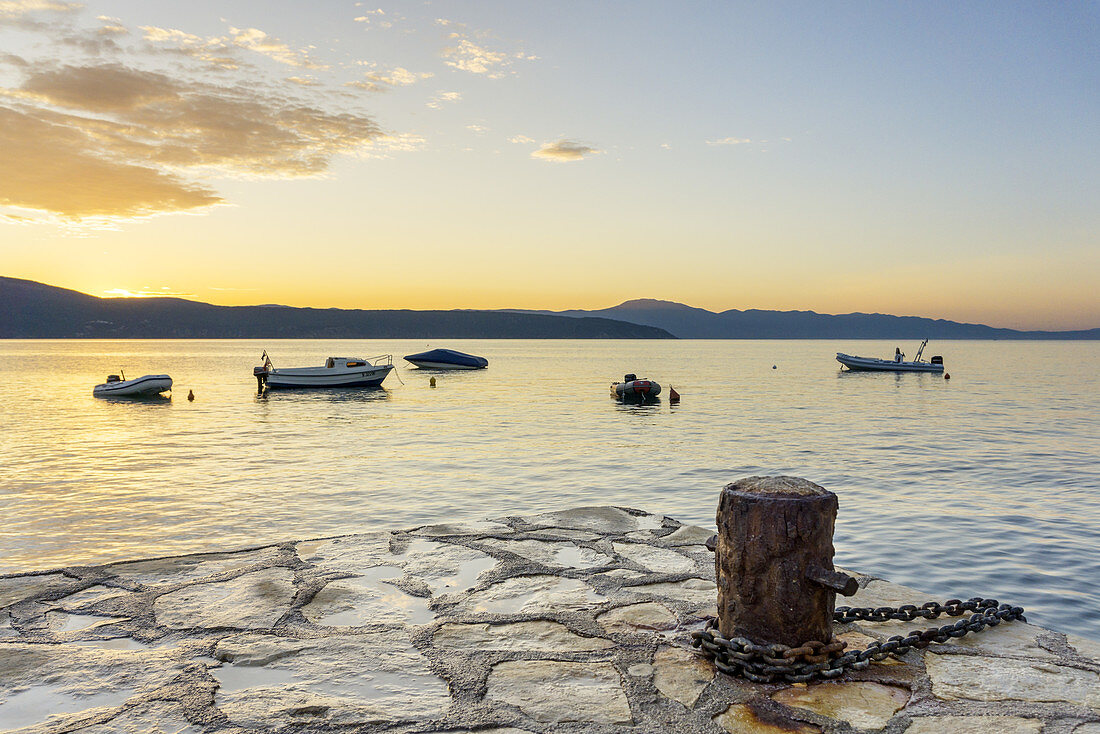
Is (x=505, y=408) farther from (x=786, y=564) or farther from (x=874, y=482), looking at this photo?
(x=786, y=564)

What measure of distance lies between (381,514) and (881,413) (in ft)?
94.4

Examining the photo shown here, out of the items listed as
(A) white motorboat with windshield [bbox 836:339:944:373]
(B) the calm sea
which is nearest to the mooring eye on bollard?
(B) the calm sea

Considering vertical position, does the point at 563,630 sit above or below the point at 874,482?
above

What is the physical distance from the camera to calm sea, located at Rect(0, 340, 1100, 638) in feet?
31.4

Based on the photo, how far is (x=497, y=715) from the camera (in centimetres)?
370

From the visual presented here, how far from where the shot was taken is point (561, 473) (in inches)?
643

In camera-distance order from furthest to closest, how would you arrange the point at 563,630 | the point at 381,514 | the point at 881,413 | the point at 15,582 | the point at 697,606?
the point at 881,413 → the point at 381,514 → the point at 15,582 → the point at 697,606 → the point at 563,630

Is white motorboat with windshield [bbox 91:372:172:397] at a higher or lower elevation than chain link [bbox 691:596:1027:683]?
lower

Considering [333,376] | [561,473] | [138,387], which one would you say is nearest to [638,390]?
[333,376]

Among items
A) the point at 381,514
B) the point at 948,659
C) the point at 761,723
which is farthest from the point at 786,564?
the point at 381,514

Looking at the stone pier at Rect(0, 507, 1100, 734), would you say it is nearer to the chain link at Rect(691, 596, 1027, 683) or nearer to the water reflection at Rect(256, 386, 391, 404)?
the chain link at Rect(691, 596, 1027, 683)

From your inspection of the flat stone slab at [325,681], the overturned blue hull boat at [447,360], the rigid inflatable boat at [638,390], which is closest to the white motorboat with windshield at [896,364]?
the rigid inflatable boat at [638,390]

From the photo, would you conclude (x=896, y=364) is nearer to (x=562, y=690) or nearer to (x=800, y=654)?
(x=800, y=654)

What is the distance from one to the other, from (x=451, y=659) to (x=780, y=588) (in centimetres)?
215
